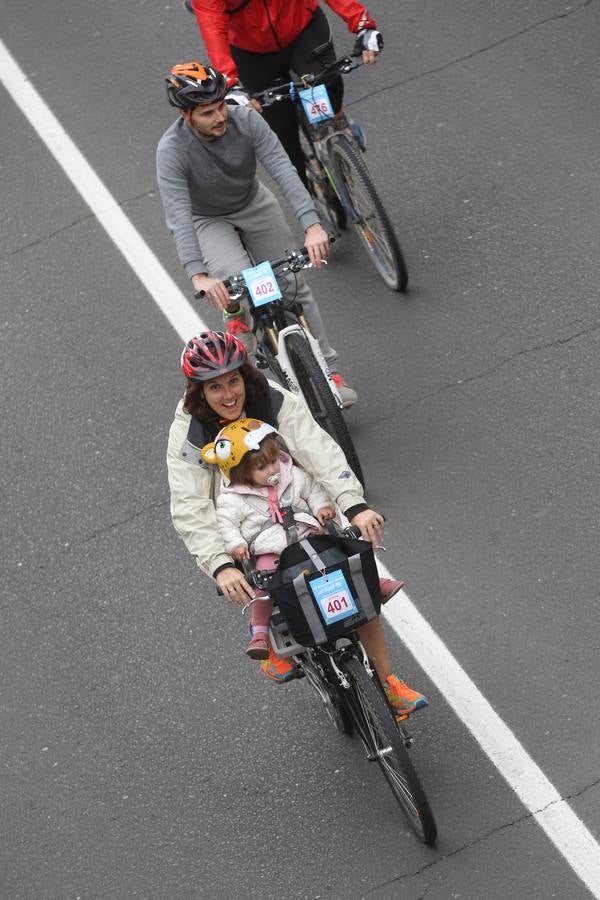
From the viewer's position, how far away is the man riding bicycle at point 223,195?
6.75 meters

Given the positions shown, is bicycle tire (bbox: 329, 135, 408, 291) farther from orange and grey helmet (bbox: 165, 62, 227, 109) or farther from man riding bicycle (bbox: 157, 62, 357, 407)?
orange and grey helmet (bbox: 165, 62, 227, 109)

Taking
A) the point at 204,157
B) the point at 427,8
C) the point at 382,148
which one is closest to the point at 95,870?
the point at 204,157

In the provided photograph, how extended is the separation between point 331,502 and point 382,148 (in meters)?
4.84

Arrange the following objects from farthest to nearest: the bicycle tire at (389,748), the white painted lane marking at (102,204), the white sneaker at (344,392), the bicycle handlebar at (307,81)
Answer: the white painted lane marking at (102,204) → the bicycle handlebar at (307,81) → the white sneaker at (344,392) → the bicycle tire at (389,748)

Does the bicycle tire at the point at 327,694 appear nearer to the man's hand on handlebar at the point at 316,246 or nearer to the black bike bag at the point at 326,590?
the black bike bag at the point at 326,590

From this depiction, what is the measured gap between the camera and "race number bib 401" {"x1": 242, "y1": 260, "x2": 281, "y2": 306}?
22.4 feet

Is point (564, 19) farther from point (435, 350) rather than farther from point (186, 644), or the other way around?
point (186, 644)

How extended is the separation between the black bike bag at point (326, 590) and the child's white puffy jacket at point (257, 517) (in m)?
0.30

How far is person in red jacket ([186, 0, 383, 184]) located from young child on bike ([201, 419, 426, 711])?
304cm

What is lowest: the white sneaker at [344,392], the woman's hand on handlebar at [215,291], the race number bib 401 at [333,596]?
the white sneaker at [344,392]

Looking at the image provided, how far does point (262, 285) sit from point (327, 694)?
83.9 inches

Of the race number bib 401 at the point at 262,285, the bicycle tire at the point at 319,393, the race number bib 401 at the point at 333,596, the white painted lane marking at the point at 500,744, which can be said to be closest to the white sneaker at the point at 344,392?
the bicycle tire at the point at 319,393

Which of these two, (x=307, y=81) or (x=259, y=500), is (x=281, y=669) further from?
(x=307, y=81)

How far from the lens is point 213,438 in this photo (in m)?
5.60
